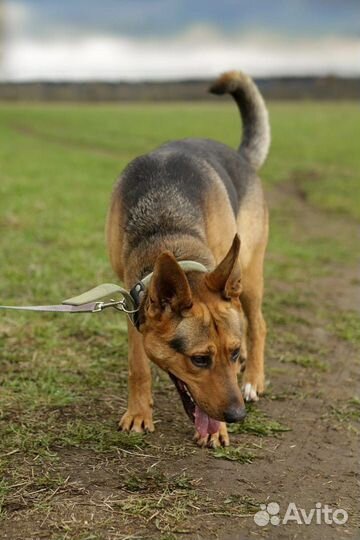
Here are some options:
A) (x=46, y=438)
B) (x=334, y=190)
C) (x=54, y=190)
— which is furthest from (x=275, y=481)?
(x=334, y=190)

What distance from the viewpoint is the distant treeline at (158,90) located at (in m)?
69.7

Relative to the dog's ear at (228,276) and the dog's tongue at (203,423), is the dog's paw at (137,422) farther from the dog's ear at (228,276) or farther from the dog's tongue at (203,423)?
the dog's ear at (228,276)

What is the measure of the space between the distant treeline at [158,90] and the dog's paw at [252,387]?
64749 mm

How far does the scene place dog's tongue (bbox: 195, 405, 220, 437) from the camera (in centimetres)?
406

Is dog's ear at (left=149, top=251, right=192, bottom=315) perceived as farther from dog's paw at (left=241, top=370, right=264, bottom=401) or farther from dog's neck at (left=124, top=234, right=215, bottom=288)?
dog's paw at (left=241, top=370, right=264, bottom=401)

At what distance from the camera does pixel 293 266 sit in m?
9.72

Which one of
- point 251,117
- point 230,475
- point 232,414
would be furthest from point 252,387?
point 251,117

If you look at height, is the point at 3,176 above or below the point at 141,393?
below

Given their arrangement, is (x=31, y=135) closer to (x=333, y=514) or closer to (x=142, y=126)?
(x=142, y=126)

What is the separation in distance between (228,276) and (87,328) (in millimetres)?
2816

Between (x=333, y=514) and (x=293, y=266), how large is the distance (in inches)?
240

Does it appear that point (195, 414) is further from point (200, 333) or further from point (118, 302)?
point (118, 302)

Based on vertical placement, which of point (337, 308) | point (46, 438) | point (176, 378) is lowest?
point (337, 308)

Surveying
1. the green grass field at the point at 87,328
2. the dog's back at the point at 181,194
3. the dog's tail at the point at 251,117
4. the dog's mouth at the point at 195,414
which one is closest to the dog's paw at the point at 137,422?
the green grass field at the point at 87,328
